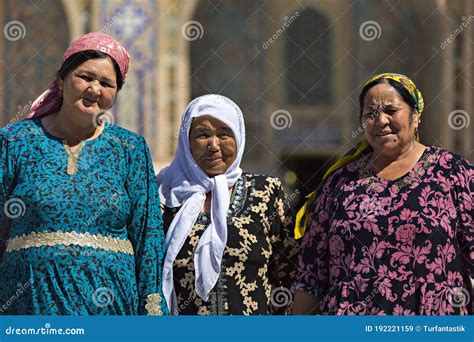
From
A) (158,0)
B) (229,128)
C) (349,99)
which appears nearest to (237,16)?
(349,99)

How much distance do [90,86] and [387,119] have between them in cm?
92

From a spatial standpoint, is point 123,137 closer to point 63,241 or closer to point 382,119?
point 63,241

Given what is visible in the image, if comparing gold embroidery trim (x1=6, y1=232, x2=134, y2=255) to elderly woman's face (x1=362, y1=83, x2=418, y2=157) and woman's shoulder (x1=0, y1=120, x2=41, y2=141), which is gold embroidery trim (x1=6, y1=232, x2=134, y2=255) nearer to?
woman's shoulder (x1=0, y1=120, x2=41, y2=141)

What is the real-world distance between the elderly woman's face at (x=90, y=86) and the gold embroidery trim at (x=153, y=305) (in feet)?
1.89

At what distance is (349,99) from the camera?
467 inches

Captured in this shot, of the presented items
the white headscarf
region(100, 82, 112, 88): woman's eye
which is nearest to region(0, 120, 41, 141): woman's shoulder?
region(100, 82, 112, 88): woman's eye

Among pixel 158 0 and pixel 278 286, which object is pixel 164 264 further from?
pixel 158 0

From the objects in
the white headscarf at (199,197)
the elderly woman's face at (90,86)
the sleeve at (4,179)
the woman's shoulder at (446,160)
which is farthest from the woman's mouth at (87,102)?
the woman's shoulder at (446,160)

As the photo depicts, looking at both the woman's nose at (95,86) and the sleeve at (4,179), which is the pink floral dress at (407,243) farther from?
the sleeve at (4,179)

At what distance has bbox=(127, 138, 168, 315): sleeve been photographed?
3.39m

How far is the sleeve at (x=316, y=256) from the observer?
12.0 ft

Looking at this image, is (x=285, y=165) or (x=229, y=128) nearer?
(x=229, y=128)

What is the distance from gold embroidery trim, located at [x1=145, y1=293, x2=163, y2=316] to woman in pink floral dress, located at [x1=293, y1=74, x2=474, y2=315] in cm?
51

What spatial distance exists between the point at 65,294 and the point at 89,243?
0.53ft
